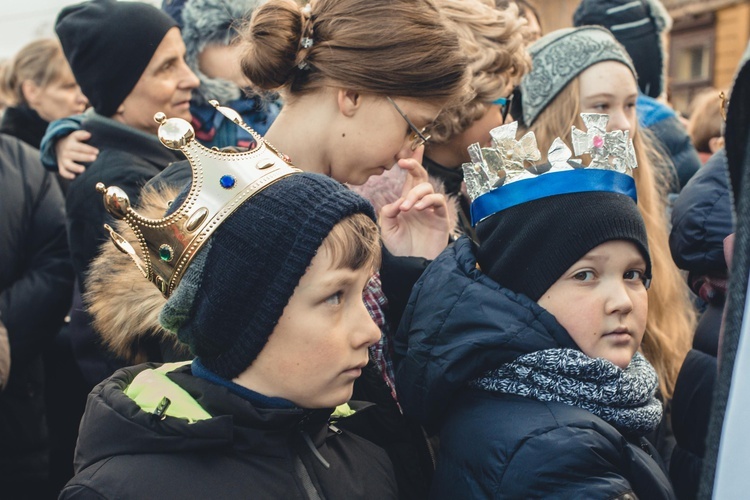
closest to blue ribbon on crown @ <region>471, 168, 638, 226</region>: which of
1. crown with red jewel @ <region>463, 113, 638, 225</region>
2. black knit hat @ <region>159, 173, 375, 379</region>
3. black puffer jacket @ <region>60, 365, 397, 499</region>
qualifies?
crown with red jewel @ <region>463, 113, 638, 225</region>

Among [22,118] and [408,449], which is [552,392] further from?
[22,118]

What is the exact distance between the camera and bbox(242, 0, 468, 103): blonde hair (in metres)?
2.45

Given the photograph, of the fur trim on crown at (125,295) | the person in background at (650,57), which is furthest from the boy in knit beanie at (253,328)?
the person in background at (650,57)

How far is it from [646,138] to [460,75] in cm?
155

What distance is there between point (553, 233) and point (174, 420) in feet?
3.37

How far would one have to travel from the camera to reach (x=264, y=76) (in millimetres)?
2518

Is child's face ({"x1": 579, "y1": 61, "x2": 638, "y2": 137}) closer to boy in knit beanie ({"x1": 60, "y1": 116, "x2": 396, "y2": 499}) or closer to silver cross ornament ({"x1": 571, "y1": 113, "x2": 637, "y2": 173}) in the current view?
silver cross ornament ({"x1": 571, "y1": 113, "x2": 637, "y2": 173})

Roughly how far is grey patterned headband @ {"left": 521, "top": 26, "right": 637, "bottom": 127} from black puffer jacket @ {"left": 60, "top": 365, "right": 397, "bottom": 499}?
75.6 inches

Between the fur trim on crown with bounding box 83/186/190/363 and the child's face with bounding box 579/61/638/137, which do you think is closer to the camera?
the fur trim on crown with bounding box 83/186/190/363

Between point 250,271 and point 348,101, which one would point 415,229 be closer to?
point 348,101

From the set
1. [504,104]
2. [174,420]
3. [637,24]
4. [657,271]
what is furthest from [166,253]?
[637,24]

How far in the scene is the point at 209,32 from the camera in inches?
148

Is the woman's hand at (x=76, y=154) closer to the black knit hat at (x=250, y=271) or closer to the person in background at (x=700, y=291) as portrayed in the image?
the black knit hat at (x=250, y=271)

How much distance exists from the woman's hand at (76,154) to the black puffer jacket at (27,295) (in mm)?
574
